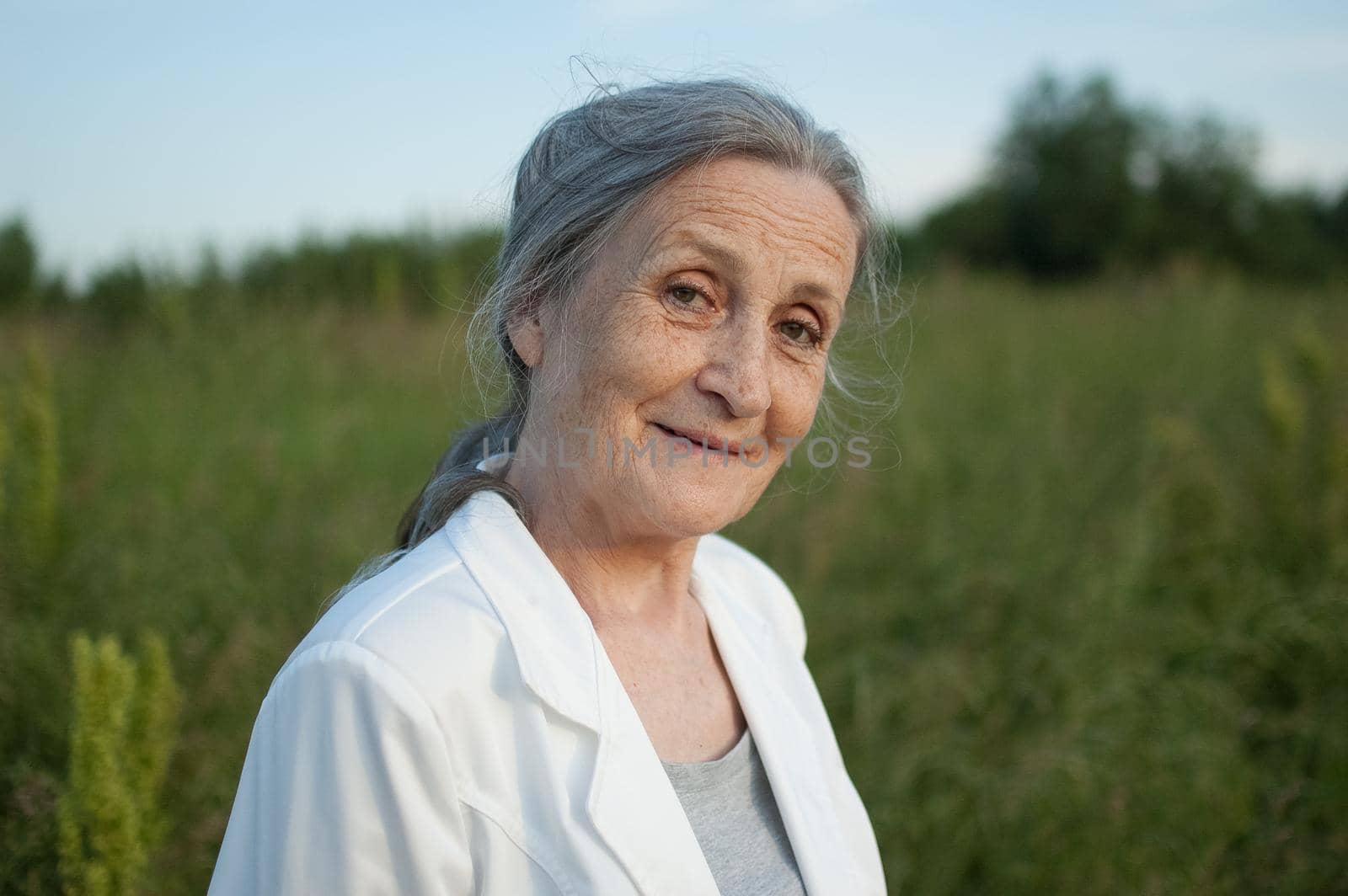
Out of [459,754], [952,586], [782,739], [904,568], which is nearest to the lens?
[459,754]

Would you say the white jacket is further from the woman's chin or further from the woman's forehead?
the woman's forehead

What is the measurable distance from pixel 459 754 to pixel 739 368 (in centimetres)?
71

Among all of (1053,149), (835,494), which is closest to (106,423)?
(835,494)

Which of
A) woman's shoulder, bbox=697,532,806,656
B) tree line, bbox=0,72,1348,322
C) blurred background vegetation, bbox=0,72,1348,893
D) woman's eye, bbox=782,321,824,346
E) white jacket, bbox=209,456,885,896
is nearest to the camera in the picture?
white jacket, bbox=209,456,885,896

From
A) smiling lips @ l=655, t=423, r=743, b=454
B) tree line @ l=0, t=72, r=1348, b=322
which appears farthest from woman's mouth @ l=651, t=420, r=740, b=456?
tree line @ l=0, t=72, r=1348, b=322

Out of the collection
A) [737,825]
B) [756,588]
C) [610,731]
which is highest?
[610,731]

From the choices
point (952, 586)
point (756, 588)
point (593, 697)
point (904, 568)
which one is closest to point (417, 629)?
point (593, 697)

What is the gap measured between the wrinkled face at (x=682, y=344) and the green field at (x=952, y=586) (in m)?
0.56

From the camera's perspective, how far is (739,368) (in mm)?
1483

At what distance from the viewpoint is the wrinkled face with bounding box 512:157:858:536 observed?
4.83 feet

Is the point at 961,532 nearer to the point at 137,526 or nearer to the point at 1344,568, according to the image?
the point at 1344,568

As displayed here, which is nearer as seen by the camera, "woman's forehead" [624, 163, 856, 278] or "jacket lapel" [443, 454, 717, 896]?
"jacket lapel" [443, 454, 717, 896]

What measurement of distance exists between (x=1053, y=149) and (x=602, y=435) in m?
29.6

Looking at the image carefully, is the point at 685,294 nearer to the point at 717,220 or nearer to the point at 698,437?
the point at 717,220
